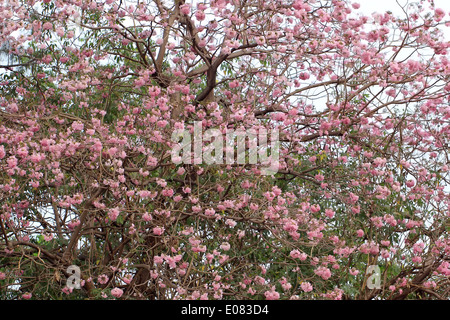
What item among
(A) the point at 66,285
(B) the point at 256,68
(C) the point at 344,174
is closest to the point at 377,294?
(C) the point at 344,174

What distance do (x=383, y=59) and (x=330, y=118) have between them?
793mm

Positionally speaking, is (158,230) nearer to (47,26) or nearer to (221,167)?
(221,167)

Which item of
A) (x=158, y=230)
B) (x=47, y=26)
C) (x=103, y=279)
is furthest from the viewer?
(x=47, y=26)

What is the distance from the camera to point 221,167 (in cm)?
564

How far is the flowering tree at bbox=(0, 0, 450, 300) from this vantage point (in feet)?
17.3

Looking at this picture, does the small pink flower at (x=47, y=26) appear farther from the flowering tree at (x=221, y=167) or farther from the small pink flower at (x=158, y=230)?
the small pink flower at (x=158, y=230)

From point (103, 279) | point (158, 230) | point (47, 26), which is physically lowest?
point (103, 279)

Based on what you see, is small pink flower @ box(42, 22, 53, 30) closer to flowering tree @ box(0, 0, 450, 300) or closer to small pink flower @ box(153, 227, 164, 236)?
flowering tree @ box(0, 0, 450, 300)

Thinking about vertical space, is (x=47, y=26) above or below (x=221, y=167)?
above

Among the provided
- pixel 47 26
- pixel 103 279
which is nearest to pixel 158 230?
pixel 103 279

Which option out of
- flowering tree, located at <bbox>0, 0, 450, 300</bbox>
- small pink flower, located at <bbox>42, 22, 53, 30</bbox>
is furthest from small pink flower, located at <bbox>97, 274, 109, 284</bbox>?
small pink flower, located at <bbox>42, 22, 53, 30</bbox>

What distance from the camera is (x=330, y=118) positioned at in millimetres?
6000

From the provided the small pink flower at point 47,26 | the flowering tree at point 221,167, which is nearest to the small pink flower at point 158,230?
the flowering tree at point 221,167
